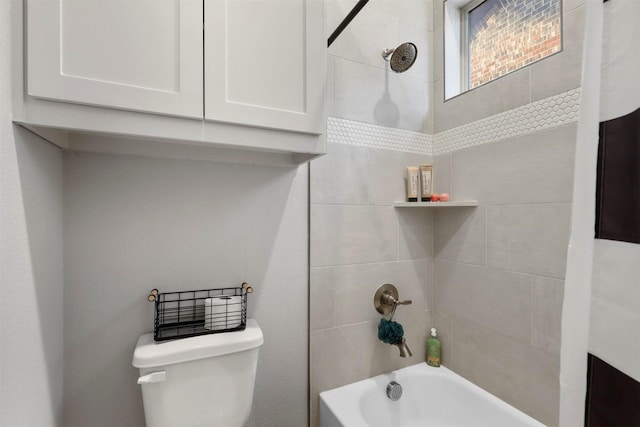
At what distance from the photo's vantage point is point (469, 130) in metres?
1.44

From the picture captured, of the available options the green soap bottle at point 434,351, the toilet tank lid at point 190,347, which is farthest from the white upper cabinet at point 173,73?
the green soap bottle at point 434,351

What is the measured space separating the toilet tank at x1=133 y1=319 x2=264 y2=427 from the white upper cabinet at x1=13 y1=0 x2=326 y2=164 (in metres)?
0.63

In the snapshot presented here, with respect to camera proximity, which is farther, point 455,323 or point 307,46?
point 455,323

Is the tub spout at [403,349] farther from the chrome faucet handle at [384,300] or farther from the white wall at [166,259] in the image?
the white wall at [166,259]

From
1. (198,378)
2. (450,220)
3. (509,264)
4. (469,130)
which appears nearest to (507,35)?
(469,130)

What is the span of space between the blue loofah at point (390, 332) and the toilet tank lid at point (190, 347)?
0.63m

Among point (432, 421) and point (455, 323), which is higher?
point (455, 323)

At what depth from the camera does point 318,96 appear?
39.3 inches

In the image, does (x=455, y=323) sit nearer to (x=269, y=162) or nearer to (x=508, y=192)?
(x=508, y=192)

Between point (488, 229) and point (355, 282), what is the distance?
65 centimetres

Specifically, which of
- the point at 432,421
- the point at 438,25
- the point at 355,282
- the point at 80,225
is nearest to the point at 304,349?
the point at 355,282

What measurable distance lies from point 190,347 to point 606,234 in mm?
1031

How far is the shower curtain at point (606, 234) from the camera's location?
1.27ft

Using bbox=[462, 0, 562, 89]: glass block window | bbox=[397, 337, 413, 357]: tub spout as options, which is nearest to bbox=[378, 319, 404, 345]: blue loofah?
bbox=[397, 337, 413, 357]: tub spout
